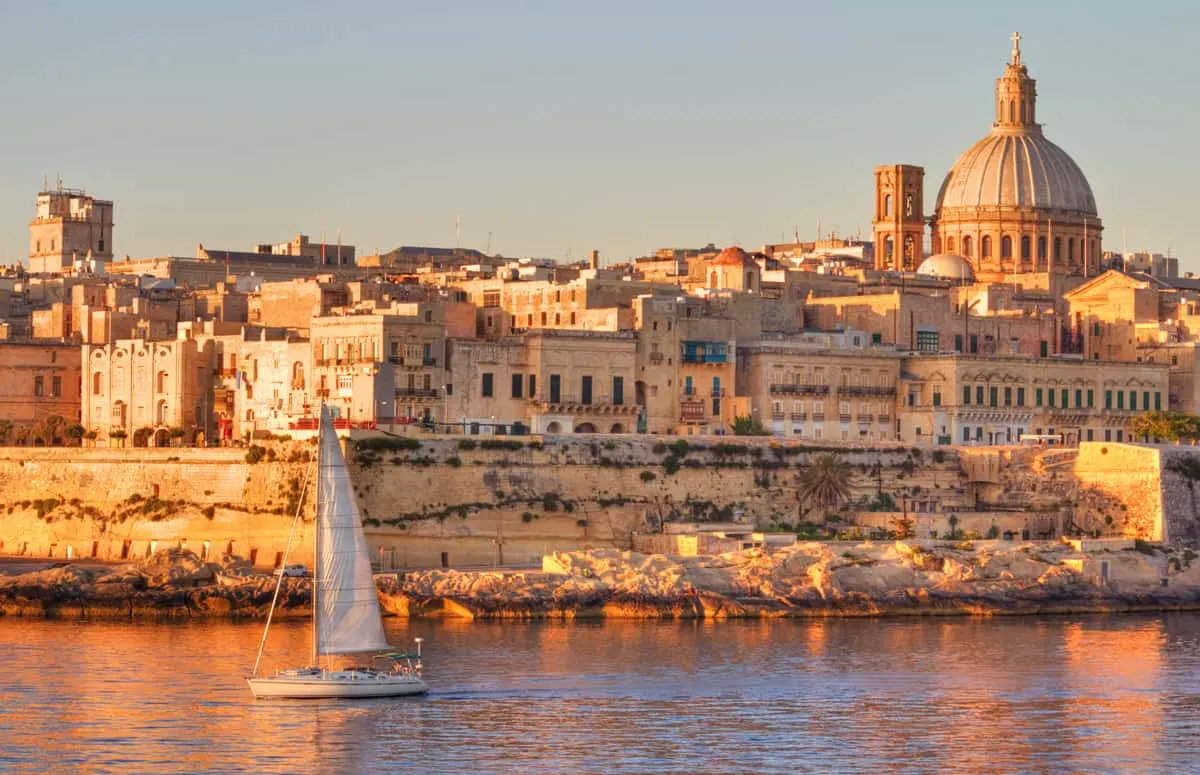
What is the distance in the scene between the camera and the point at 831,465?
65375 mm

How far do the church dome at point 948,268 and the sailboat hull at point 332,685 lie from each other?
52900mm

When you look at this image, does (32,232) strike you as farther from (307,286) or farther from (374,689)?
(374,689)

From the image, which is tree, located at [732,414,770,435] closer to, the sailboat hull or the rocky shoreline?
the rocky shoreline

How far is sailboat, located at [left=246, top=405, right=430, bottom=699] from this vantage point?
4366cm

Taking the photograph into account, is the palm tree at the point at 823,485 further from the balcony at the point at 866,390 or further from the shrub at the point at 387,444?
the shrub at the point at 387,444

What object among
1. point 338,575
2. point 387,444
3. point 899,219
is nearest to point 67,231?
point 899,219

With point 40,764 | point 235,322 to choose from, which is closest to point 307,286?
point 235,322

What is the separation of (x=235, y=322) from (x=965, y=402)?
19.2m

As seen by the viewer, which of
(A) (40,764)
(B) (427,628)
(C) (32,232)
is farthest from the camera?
(C) (32,232)

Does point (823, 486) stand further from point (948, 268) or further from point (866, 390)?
point (948, 268)

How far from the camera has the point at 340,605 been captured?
44.0 metres

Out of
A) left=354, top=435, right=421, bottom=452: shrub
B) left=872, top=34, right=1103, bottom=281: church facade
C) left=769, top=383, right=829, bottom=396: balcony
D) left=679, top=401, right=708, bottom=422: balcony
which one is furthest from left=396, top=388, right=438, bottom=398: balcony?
left=872, top=34, right=1103, bottom=281: church facade

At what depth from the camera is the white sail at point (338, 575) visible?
43938 millimetres

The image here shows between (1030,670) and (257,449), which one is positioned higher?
(257,449)
